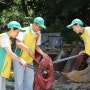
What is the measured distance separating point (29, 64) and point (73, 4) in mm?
8852

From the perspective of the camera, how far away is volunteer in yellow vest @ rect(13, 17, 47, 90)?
753cm

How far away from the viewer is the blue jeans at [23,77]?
25.0 ft

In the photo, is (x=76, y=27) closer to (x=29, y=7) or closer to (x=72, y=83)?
(x=72, y=83)

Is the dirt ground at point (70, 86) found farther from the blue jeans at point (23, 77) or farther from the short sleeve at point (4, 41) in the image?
the short sleeve at point (4, 41)

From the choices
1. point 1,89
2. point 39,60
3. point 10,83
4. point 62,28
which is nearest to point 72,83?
point 10,83

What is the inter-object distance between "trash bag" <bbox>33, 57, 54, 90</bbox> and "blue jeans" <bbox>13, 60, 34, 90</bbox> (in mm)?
126

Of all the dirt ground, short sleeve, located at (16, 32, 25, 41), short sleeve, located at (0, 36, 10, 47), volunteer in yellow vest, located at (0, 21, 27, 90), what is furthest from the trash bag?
the dirt ground

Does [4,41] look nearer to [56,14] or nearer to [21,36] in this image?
[21,36]

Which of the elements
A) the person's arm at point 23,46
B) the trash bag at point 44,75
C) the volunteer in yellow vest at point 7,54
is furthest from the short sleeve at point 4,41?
the trash bag at point 44,75

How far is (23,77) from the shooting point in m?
7.75

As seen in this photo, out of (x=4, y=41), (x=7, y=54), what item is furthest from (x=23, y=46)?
(x=4, y=41)

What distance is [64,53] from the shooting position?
11.8 metres

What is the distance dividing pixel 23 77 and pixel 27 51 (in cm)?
58

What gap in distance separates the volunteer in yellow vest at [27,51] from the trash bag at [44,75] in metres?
0.16
